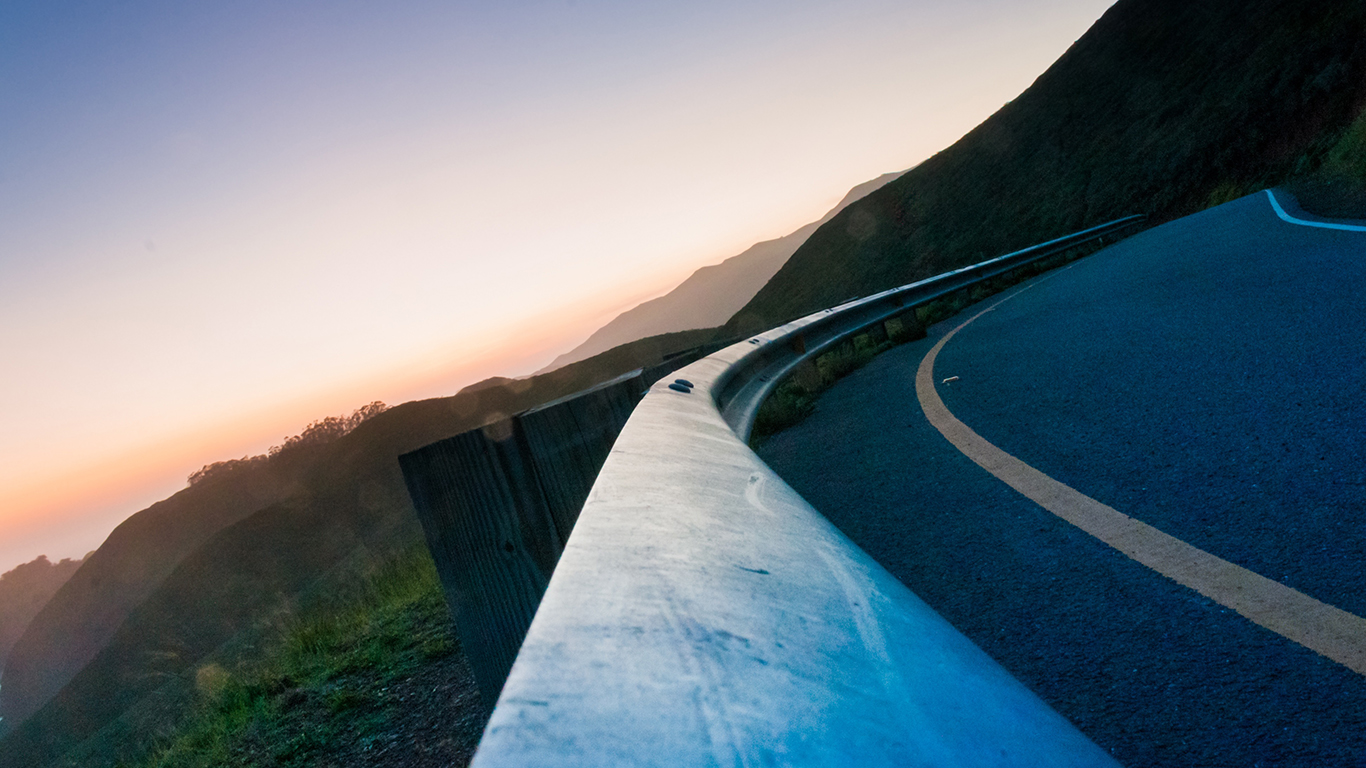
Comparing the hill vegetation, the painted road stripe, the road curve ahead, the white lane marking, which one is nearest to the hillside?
the hill vegetation

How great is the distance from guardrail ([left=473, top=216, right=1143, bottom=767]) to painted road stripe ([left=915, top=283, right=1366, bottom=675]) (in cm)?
182

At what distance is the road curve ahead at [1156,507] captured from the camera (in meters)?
1.94

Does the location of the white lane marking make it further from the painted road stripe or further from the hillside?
the painted road stripe

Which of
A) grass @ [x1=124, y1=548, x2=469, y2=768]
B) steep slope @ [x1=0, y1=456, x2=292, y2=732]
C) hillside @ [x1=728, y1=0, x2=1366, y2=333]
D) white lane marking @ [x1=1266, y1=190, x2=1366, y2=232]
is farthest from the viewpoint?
steep slope @ [x1=0, y1=456, x2=292, y2=732]

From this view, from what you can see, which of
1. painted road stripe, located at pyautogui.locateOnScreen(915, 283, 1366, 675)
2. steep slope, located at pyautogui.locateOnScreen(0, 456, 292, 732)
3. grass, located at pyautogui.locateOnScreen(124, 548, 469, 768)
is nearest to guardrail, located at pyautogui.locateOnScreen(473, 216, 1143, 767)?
painted road stripe, located at pyautogui.locateOnScreen(915, 283, 1366, 675)

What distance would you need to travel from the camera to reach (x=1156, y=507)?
3146 mm

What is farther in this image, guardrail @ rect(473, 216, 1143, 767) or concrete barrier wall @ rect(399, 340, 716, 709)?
concrete barrier wall @ rect(399, 340, 716, 709)

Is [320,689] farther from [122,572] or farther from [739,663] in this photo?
[122,572]

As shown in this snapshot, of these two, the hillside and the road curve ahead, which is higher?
the hillside

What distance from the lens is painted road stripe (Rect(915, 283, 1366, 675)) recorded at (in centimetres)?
203

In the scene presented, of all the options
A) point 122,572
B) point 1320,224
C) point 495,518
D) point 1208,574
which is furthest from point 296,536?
point 1208,574

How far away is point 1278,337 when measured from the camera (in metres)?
5.31

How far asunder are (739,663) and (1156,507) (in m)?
3.22

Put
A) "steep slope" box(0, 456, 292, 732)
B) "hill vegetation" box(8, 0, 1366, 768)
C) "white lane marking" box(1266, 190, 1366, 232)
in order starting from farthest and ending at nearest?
1. "steep slope" box(0, 456, 292, 732)
2. "white lane marking" box(1266, 190, 1366, 232)
3. "hill vegetation" box(8, 0, 1366, 768)
